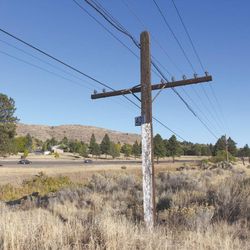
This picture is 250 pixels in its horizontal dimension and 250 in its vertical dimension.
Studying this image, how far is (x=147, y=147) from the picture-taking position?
41.9 ft

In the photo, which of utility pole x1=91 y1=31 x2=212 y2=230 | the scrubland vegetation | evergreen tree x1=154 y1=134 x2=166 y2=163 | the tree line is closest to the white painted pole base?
utility pole x1=91 y1=31 x2=212 y2=230

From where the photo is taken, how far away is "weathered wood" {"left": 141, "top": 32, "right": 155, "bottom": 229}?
495 inches

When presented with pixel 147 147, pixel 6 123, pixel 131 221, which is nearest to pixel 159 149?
pixel 6 123

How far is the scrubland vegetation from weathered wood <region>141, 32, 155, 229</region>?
2.02ft

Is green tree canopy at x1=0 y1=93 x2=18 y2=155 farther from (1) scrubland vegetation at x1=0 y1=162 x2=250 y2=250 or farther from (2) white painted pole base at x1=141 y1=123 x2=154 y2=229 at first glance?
(2) white painted pole base at x1=141 y1=123 x2=154 y2=229

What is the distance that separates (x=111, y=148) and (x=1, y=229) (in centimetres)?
12411

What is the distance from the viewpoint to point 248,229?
1112 centimetres

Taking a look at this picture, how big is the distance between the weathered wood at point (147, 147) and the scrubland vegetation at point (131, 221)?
0.62 m

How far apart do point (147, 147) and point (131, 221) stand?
7.82 ft

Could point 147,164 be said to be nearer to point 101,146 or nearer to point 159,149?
point 159,149

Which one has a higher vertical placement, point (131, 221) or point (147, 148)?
point (147, 148)

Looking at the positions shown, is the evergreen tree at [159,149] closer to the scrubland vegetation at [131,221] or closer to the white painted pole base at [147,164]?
the scrubland vegetation at [131,221]

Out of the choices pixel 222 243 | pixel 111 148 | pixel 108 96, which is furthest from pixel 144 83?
pixel 111 148

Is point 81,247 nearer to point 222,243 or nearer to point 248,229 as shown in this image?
point 222,243
